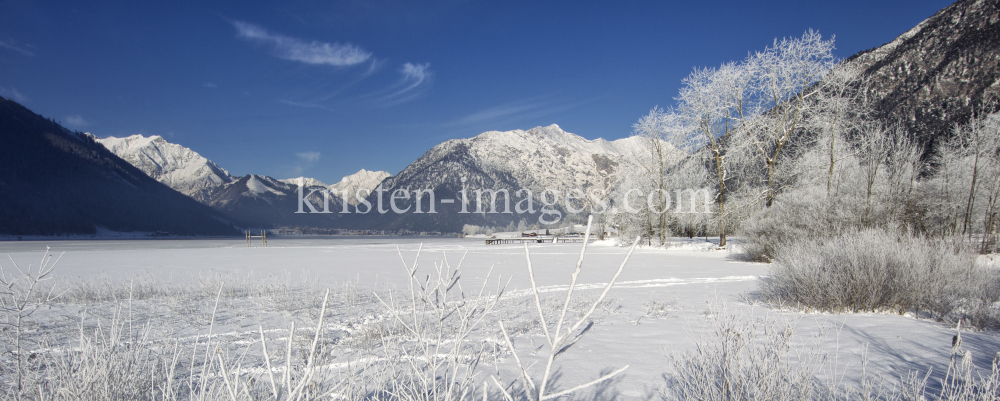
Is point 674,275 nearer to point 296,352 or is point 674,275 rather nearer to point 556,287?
point 556,287

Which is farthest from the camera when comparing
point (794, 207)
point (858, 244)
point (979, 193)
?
point (979, 193)

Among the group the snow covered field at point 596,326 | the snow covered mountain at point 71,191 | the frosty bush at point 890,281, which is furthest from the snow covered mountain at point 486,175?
the snow covered field at point 596,326

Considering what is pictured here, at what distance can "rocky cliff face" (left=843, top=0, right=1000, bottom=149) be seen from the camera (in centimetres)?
4038

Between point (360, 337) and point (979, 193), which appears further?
point (979, 193)

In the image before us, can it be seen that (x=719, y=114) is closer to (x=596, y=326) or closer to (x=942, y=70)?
(x=596, y=326)

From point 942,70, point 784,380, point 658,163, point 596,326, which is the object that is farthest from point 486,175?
point 784,380

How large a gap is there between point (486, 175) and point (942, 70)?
371ft

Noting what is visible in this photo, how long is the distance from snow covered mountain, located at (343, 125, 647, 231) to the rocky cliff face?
74177mm

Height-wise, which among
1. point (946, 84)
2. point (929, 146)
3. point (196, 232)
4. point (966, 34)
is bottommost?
point (196, 232)

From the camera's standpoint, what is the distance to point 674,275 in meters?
11.9

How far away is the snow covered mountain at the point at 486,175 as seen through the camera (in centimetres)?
13838

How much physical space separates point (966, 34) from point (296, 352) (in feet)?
228

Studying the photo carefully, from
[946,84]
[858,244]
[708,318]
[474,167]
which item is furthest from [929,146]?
[474,167]

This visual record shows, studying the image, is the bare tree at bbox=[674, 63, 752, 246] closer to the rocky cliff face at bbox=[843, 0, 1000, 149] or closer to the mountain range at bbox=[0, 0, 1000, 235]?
the mountain range at bbox=[0, 0, 1000, 235]
